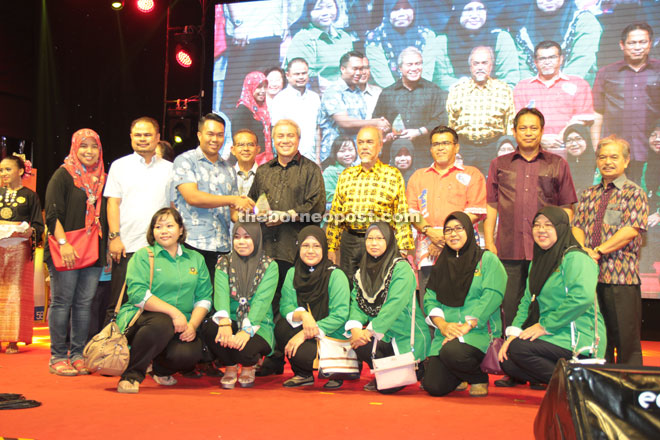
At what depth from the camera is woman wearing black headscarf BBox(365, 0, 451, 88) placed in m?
6.16

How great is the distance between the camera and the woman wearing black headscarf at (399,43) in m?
6.16

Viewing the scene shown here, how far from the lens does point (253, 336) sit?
363 centimetres

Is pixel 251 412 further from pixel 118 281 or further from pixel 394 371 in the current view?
pixel 118 281

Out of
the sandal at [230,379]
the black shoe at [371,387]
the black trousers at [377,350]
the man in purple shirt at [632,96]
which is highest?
the man in purple shirt at [632,96]

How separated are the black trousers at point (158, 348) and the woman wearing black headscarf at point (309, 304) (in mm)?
537

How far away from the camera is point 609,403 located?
1.75 metres

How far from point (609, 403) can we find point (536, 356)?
5.16 ft

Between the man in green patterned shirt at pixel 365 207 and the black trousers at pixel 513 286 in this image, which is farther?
the man in green patterned shirt at pixel 365 207

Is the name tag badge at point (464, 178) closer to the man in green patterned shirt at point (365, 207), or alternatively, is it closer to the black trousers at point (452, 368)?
the man in green patterned shirt at point (365, 207)

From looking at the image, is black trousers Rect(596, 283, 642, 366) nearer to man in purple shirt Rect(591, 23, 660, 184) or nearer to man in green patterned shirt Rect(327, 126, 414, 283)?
man in green patterned shirt Rect(327, 126, 414, 283)

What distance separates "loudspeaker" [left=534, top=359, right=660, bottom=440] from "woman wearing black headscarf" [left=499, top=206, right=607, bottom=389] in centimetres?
148

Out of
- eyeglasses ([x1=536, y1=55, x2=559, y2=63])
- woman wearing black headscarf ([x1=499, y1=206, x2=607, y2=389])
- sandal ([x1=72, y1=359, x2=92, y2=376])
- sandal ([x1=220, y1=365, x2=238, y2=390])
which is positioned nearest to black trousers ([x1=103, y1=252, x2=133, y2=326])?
sandal ([x1=72, y1=359, x2=92, y2=376])

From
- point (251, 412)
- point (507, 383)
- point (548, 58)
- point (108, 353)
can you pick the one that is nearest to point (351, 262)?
point (507, 383)

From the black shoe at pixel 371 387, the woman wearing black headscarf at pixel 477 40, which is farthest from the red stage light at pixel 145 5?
the black shoe at pixel 371 387
